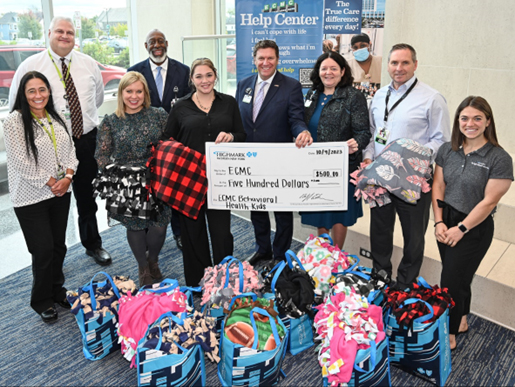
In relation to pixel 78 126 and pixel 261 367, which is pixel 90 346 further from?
pixel 78 126

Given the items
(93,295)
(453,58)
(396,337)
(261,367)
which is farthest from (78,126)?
(453,58)

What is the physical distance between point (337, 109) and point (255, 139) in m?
0.68

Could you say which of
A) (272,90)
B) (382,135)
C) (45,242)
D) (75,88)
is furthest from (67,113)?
(382,135)

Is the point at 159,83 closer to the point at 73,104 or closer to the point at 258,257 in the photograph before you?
the point at 73,104

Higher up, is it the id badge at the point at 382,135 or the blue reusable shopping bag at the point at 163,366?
the id badge at the point at 382,135

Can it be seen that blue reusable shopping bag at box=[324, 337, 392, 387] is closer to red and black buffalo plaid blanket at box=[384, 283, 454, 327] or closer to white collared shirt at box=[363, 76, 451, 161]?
red and black buffalo plaid blanket at box=[384, 283, 454, 327]

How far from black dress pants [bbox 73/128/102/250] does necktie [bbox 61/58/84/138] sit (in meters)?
0.09

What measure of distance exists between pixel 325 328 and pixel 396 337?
0.46 meters

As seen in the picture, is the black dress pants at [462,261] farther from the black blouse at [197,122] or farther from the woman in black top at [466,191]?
the black blouse at [197,122]

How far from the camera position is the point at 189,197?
127 inches

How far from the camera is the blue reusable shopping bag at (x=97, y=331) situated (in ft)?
9.35

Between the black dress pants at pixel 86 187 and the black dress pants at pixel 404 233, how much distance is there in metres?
2.37

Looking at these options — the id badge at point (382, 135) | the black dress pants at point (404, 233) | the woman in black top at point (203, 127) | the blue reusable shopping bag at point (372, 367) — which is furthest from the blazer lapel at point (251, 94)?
the blue reusable shopping bag at point (372, 367)
